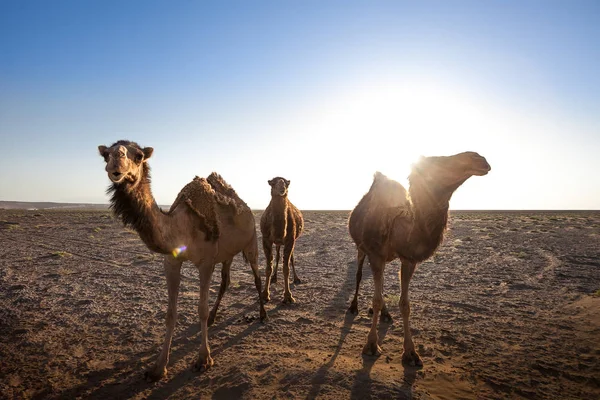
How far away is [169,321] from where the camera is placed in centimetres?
494

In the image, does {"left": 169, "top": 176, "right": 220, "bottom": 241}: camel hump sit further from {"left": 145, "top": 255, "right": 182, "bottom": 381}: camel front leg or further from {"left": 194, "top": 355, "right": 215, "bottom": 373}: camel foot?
{"left": 194, "top": 355, "right": 215, "bottom": 373}: camel foot

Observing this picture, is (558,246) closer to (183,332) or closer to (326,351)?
(326,351)

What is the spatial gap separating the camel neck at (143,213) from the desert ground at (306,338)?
1991mm

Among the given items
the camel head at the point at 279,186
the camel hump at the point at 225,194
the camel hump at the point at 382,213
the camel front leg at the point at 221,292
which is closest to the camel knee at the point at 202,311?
the camel front leg at the point at 221,292

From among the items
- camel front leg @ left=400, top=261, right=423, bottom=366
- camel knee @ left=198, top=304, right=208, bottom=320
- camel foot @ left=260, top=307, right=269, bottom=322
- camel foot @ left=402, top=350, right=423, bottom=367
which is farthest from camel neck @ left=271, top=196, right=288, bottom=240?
camel foot @ left=402, top=350, right=423, bottom=367

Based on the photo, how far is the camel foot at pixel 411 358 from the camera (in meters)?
5.01

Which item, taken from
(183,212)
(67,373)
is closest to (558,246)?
(183,212)

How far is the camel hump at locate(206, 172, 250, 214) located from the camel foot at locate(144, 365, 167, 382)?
2.71 m

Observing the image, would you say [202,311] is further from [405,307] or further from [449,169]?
[449,169]

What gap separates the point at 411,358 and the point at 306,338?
1.87m

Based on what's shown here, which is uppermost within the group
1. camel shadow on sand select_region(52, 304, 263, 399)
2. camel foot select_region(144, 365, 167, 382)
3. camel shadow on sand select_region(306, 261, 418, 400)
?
camel shadow on sand select_region(306, 261, 418, 400)

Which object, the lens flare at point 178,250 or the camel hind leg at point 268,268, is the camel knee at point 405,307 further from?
the camel hind leg at point 268,268

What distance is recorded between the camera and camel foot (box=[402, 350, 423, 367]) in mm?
5008

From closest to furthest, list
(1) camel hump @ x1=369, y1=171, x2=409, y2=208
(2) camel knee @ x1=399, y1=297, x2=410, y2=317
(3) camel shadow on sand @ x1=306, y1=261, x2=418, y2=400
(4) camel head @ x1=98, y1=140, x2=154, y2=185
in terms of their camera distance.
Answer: (4) camel head @ x1=98, y1=140, x2=154, y2=185, (3) camel shadow on sand @ x1=306, y1=261, x2=418, y2=400, (2) camel knee @ x1=399, y1=297, x2=410, y2=317, (1) camel hump @ x1=369, y1=171, x2=409, y2=208
